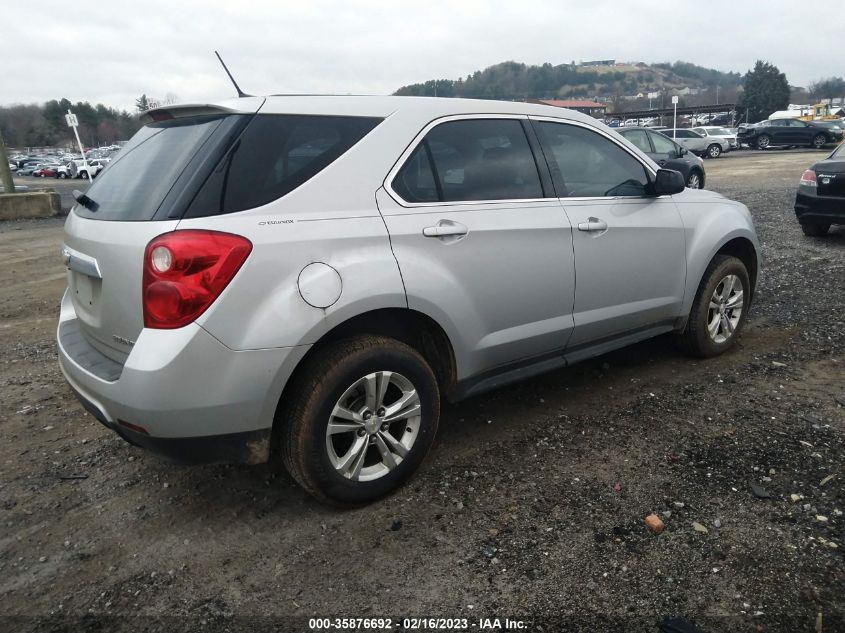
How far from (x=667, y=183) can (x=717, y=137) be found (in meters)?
31.8

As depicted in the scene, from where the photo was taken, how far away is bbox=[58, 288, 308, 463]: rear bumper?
2.31 m

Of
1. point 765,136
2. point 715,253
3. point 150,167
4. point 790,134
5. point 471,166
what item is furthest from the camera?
point 765,136

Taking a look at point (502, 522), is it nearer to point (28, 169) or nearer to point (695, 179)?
point (695, 179)

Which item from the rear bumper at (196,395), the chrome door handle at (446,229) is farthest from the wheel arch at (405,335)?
the chrome door handle at (446,229)

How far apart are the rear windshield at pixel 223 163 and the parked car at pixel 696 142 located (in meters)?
29.7

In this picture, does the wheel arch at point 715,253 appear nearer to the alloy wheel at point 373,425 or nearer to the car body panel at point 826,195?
the alloy wheel at point 373,425

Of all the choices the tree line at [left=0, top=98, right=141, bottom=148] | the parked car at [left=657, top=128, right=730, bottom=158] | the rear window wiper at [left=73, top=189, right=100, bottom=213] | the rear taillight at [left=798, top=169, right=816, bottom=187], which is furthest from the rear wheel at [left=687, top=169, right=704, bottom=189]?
the tree line at [left=0, top=98, right=141, bottom=148]

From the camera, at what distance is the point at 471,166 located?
3129 mm

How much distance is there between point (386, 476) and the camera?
2.85 m

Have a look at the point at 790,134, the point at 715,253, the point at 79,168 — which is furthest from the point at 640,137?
the point at 79,168

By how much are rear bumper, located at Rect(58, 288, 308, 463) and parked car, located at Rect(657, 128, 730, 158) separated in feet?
99.2

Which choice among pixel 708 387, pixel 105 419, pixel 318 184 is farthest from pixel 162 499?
pixel 708 387

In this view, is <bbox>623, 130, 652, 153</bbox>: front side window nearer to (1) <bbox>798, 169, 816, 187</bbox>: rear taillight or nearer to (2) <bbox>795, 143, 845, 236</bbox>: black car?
(2) <bbox>795, 143, 845, 236</bbox>: black car

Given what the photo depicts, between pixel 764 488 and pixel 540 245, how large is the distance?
1.54 metres
